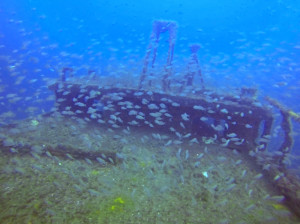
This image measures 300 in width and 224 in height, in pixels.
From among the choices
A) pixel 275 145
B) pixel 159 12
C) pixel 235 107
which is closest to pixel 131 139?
pixel 235 107

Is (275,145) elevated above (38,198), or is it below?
below

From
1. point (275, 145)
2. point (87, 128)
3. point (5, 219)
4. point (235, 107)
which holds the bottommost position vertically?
point (275, 145)

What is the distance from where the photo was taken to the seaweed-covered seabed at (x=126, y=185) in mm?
4189

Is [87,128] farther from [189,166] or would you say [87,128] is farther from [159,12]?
[159,12]

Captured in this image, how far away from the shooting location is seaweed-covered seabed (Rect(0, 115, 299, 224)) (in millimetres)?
4189

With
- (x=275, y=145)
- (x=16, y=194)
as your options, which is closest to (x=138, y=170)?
(x=16, y=194)

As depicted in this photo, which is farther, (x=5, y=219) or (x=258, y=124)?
(x=258, y=124)

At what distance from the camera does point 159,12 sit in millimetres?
174625

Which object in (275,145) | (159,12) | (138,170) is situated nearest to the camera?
(138,170)

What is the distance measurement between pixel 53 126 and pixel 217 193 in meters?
5.94

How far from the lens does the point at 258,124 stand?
761 centimetres

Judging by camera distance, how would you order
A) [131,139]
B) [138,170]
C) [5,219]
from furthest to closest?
[131,139]
[138,170]
[5,219]

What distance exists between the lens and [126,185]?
16.8 ft

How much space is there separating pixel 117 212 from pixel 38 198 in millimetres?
1697
